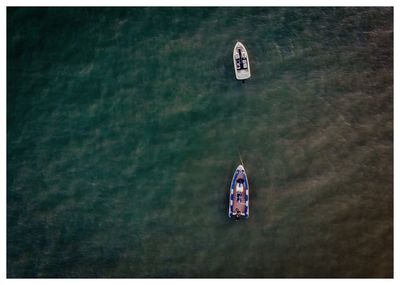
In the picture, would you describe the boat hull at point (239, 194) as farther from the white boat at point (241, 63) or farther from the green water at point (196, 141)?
the white boat at point (241, 63)

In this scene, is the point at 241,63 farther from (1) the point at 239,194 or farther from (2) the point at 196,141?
(1) the point at 239,194

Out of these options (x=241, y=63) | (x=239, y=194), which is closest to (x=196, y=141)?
(x=239, y=194)

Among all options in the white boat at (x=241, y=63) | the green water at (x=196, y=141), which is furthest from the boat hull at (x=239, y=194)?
the white boat at (x=241, y=63)

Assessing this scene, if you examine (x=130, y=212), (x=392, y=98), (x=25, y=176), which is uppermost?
(x=392, y=98)

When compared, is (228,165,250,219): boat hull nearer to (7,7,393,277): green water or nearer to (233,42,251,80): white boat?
(7,7,393,277): green water

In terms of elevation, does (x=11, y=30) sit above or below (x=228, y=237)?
above

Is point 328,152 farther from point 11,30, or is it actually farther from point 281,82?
point 11,30

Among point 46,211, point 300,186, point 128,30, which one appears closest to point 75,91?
point 128,30
